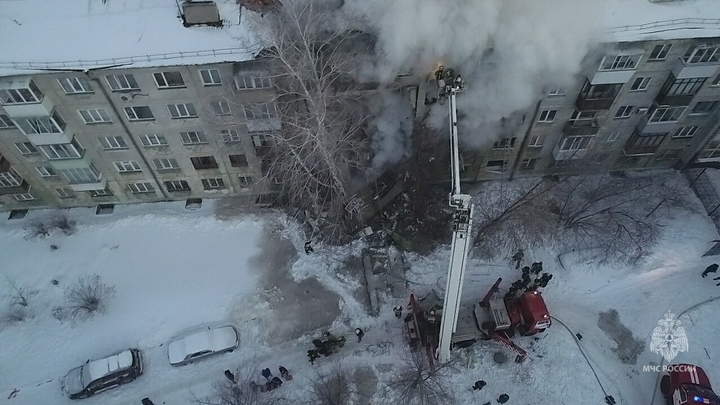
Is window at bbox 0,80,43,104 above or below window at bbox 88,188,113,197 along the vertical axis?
above

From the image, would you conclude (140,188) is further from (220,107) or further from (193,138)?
(220,107)

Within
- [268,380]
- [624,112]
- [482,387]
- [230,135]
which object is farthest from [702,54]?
[268,380]

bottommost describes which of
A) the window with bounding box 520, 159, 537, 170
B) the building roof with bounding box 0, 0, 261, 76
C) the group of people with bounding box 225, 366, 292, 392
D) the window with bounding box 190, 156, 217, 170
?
the group of people with bounding box 225, 366, 292, 392

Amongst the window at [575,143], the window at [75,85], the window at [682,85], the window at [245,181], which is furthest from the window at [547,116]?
the window at [75,85]

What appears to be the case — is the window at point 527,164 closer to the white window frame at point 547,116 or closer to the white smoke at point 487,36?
the white window frame at point 547,116

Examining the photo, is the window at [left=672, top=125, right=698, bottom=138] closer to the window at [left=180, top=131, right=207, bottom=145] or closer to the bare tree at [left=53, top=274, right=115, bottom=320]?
the window at [left=180, top=131, right=207, bottom=145]

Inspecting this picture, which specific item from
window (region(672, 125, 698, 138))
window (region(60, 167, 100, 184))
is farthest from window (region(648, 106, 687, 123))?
window (region(60, 167, 100, 184))

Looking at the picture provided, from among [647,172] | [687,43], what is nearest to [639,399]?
[647,172]
